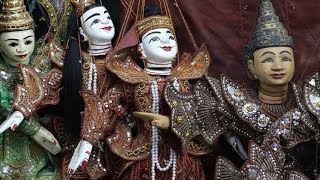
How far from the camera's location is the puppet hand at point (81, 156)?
2848 mm

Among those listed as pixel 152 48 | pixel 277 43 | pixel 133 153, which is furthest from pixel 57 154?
pixel 277 43

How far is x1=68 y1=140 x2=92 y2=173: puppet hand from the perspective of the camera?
2848 millimetres

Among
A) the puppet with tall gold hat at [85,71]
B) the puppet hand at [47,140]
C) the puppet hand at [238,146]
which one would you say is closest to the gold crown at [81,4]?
the puppet with tall gold hat at [85,71]

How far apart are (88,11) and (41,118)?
0.40 meters

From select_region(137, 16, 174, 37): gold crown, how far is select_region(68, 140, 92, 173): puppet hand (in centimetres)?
42

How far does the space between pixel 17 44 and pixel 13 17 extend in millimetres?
89

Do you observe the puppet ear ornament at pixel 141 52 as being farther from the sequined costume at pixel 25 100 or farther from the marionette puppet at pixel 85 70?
the sequined costume at pixel 25 100

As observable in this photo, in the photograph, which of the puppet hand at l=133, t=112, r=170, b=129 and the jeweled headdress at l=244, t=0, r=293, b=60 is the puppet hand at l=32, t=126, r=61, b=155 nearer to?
the puppet hand at l=133, t=112, r=170, b=129

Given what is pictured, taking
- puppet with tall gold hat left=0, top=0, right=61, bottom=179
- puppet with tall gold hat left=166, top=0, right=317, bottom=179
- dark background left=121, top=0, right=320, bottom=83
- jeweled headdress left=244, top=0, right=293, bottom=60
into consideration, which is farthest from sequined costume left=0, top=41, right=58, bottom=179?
jeweled headdress left=244, top=0, right=293, bottom=60

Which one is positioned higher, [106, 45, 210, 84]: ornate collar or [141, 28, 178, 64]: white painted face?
[141, 28, 178, 64]: white painted face

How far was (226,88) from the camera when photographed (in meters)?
2.96

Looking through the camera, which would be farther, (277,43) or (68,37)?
(68,37)

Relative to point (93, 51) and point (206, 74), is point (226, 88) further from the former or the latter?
point (93, 51)

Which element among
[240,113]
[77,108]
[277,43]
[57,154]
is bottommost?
[57,154]
